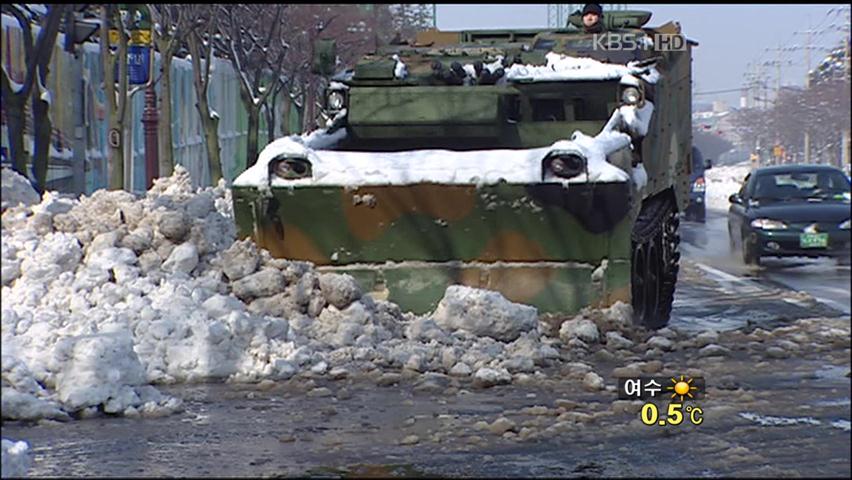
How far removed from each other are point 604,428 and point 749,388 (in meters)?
1.46

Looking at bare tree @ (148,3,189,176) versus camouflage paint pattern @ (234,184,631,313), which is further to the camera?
bare tree @ (148,3,189,176)

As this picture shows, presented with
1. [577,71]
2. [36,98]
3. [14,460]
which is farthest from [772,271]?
[14,460]

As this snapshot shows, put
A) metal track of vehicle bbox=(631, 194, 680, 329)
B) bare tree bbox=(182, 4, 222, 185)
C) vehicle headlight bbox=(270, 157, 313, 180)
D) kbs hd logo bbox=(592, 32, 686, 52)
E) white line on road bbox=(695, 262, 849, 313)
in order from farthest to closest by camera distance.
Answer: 1. bare tree bbox=(182, 4, 222, 185)
2. white line on road bbox=(695, 262, 849, 313)
3. kbs hd logo bbox=(592, 32, 686, 52)
4. metal track of vehicle bbox=(631, 194, 680, 329)
5. vehicle headlight bbox=(270, 157, 313, 180)

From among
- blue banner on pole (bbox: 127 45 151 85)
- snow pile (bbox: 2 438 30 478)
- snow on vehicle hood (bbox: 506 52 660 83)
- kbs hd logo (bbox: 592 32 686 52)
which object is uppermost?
blue banner on pole (bbox: 127 45 151 85)

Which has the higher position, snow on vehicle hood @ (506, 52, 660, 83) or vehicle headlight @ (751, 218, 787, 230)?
snow on vehicle hood @ (506, 52, 660, 83)

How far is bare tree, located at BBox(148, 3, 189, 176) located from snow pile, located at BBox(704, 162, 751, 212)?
529 inches

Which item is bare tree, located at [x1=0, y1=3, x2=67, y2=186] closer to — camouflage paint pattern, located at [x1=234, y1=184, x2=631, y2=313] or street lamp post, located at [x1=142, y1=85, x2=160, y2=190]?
camouflage paint pattern, located at [x1=234, y1=184, x2=631, y2=313]

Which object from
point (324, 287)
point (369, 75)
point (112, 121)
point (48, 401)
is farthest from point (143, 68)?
point (48, 401)

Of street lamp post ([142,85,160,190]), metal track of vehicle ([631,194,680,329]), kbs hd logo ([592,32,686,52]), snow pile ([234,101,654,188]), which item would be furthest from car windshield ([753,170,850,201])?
street lamp post ([142,85,160,190])

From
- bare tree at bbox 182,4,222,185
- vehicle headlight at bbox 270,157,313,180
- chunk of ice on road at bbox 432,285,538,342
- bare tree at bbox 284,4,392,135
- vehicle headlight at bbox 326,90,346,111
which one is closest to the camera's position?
chunk of ice on road at bbox 432,285,538,342

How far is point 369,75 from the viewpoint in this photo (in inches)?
495

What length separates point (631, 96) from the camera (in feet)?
39.7
